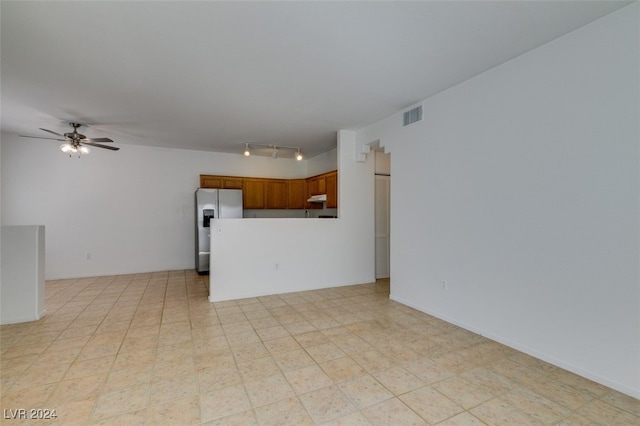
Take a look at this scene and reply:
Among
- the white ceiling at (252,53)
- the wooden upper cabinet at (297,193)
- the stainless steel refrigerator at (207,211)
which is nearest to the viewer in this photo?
the white ceiling at (252,53)

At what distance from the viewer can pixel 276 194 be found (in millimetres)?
7480

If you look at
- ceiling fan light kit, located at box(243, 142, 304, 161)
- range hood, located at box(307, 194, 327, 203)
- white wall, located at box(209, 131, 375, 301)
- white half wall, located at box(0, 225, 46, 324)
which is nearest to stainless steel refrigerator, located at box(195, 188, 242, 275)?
ceiling fan light kit, located at box(243, 142, 304, 161)

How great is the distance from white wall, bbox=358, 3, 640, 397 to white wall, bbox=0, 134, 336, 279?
5.41m

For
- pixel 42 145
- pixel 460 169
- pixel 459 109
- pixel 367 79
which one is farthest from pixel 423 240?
pixel 42 145

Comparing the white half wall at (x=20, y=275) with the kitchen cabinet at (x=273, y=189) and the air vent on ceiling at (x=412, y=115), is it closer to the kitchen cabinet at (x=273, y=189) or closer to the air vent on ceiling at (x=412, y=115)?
the kitchen cabinet at (x=273, y=189)

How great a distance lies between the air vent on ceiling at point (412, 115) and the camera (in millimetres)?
4035

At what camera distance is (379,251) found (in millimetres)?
6051

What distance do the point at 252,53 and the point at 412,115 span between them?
242 centimetres

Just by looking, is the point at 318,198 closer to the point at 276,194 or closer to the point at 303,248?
the point at 276,194

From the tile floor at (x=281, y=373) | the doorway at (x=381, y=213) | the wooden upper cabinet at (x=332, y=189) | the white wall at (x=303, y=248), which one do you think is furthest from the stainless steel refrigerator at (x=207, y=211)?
the doorway at (x=381, y=213)

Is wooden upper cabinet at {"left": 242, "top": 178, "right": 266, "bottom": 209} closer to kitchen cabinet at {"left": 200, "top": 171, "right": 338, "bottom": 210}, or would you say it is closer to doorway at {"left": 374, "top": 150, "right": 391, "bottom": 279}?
kitchen cabinet at {"left": 200, "top": 171, "right": 338, "bottom": 210}

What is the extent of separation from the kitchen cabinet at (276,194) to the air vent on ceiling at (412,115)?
13.0 ft

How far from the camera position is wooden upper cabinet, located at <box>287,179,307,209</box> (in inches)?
298

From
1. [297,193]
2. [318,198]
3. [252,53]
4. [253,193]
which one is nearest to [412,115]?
[252,53]
